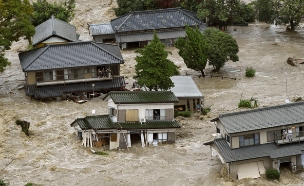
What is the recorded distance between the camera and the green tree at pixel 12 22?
59872 millimetres

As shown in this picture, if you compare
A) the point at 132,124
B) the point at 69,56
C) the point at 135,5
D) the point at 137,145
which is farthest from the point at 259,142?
the point at 135,5

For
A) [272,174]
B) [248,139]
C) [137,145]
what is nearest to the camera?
[272,174]

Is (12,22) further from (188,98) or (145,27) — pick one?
(145,27)

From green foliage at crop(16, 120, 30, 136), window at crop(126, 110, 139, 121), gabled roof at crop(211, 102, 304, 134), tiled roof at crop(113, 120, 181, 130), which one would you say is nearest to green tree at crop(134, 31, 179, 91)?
window at crop(126, 110, 139, 121)

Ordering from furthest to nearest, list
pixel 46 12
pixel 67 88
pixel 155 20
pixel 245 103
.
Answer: pixel 46 12 < pixel 155 20 < pixel 67 88 < pixel 245 103

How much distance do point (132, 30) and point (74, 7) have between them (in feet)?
69.4

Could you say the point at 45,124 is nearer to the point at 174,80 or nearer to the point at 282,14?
the point at 174,80

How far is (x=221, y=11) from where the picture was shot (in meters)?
78.8

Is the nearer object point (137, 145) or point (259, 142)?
point (259, 142)

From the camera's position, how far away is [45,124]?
176 ft

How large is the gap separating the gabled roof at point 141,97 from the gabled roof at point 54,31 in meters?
20.0

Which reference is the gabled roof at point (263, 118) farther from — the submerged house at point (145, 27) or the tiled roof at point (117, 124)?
the submerged house at point (145, 27)

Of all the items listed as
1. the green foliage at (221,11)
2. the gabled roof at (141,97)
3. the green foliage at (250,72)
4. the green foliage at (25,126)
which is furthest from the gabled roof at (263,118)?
the green foliage at (221,11)

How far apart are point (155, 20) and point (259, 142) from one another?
37004 mm
